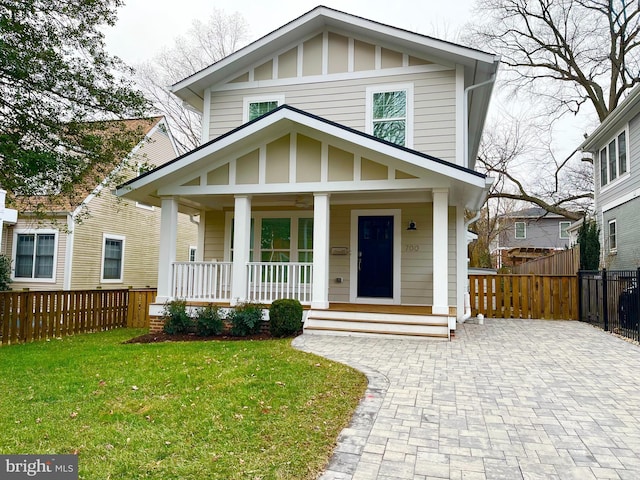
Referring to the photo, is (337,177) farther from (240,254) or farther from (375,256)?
(375,256)

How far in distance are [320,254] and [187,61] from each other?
1899 cm

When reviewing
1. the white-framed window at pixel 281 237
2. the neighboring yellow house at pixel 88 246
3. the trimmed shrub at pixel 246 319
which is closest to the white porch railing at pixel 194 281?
the trimmed shrub at pixel 246 319

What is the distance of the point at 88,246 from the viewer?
13.8 metres

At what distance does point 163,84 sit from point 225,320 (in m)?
18.2

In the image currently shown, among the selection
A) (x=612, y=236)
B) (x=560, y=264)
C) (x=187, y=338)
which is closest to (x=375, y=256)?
(x=187, y=338)

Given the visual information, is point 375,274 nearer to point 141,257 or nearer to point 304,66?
point 304,66

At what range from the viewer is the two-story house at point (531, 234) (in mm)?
31406

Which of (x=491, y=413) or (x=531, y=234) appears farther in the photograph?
(x=531, y=234)

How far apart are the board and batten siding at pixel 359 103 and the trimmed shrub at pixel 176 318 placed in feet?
16.1

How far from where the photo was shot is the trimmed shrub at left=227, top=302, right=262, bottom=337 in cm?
825

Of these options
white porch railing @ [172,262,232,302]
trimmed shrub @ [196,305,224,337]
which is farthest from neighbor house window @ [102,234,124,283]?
trimmed shrub @ [196,305,224,337]

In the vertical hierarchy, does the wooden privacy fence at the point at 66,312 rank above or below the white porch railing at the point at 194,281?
below

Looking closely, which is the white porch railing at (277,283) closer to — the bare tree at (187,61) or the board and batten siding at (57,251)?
the board and batten siding at (57,251)

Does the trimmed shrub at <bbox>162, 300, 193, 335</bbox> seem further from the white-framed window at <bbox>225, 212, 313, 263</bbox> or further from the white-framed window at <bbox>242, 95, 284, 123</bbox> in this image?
the white-framed window at <bbox>242, 95, 284, 123</bbox>
